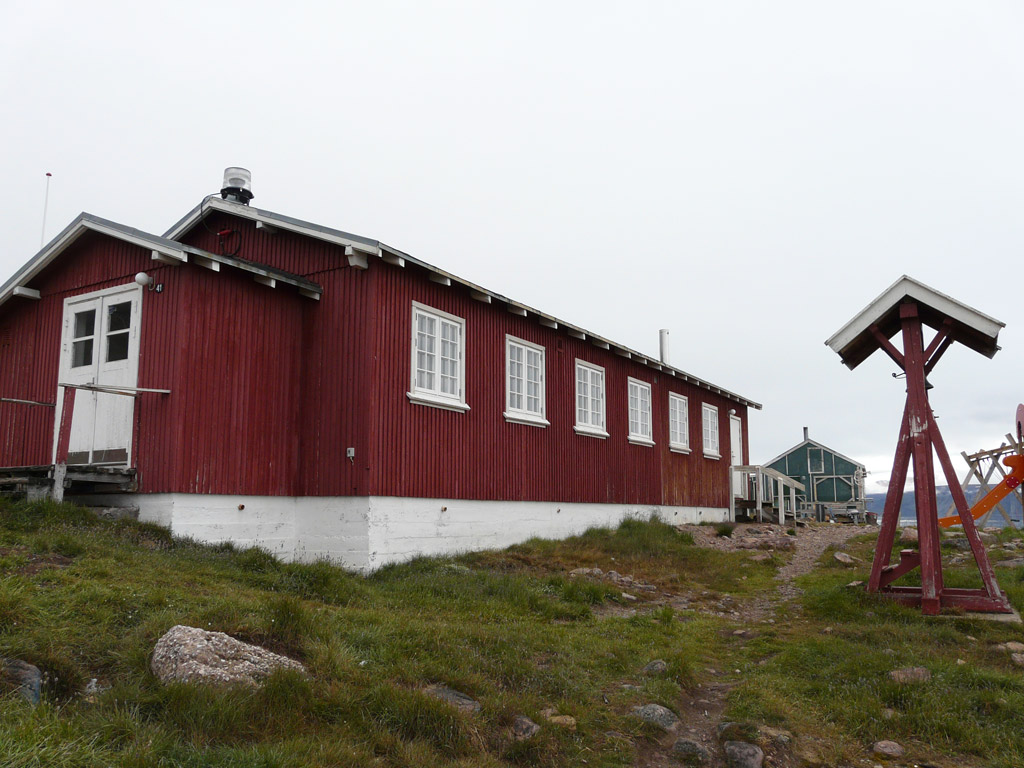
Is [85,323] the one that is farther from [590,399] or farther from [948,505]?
[948,505]

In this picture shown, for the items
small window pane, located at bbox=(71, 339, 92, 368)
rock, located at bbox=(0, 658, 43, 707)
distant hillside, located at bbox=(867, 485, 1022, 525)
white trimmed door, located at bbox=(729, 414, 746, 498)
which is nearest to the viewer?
rock, located at bbox=(0, 658, 43, 707)

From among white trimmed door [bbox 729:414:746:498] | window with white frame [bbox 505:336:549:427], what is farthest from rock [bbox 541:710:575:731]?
white trimmed door [bbox 729:414:746:498]

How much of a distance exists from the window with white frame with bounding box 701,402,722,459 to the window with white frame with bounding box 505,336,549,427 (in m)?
9.78

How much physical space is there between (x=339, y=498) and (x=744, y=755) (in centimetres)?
724

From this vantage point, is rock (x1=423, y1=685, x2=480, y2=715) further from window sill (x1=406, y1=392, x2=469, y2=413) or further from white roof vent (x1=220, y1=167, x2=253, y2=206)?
white roof vent (x1=220, y1=167, x2=253, y2=206)

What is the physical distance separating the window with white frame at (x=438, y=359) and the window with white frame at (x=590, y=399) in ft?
13.2

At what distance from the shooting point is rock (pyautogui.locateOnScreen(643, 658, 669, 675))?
685 centimetres

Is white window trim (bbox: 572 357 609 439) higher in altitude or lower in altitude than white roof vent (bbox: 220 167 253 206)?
lower

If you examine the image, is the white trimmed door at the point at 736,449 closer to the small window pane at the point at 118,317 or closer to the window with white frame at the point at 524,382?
the window with white frame at the point at 524,382

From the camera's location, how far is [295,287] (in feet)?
39.2

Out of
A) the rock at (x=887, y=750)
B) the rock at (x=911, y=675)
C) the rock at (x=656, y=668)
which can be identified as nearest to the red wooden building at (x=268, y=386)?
the rock at (x=656, y=668)

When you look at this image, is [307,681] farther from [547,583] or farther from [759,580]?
[759,580]

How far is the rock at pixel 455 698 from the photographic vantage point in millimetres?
5298

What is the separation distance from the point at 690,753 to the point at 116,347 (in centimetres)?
951
